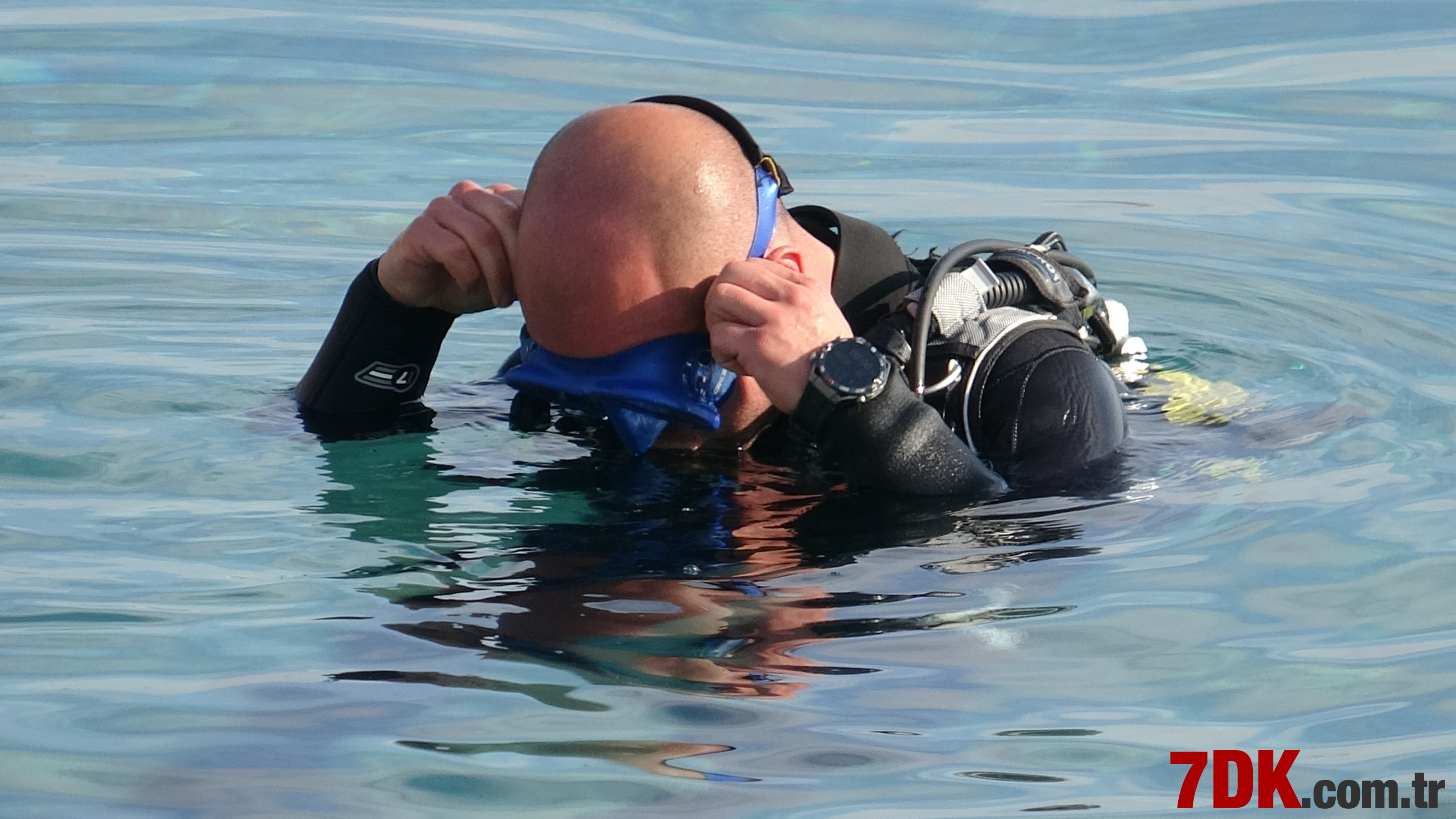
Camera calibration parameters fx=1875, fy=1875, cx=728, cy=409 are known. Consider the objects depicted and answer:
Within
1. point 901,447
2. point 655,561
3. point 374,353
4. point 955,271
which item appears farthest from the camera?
point 374,353

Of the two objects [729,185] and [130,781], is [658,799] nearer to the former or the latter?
[130,781]

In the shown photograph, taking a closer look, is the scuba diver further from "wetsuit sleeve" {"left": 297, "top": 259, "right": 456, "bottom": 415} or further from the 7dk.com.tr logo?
the 7dk.com.tr logo

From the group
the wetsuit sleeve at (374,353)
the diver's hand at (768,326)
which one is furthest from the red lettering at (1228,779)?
the wetsuit sleeve at (374,353)

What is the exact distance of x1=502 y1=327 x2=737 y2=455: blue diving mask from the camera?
134 inches

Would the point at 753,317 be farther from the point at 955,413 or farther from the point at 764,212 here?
the point at 955,413

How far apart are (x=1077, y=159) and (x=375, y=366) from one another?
14.4 feet

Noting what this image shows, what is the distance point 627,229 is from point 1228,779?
144 cm

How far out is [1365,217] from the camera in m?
7.03

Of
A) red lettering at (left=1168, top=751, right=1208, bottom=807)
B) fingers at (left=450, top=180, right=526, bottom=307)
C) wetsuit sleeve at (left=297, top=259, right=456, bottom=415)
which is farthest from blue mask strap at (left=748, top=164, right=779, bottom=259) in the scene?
red lettering at (left=1168, top=751, right=1208, bottom=807)

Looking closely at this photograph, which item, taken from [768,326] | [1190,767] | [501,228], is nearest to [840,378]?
[768,326]

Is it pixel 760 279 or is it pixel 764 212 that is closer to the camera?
pixel 760 279

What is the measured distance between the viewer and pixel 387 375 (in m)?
4.17

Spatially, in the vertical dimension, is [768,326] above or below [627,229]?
below

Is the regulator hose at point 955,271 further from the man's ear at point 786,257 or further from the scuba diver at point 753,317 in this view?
the man's ear at point 786,257
